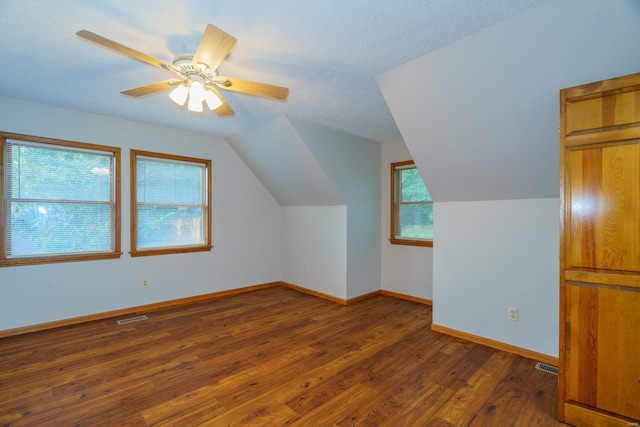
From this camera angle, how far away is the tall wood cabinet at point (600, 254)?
1.67 m

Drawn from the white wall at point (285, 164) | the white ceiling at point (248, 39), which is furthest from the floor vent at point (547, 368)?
the white wall at point (285, 164)

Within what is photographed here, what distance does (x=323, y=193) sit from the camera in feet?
14.6

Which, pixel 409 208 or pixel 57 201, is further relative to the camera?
pixel 409 208

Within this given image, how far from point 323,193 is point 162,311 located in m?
2.70

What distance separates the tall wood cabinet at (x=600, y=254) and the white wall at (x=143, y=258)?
4116mm

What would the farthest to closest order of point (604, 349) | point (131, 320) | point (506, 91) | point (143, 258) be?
point (143, 258), point (131, 320), point (506, 91), point (604, 349)

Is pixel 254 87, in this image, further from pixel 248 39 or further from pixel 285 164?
pixel 285 164

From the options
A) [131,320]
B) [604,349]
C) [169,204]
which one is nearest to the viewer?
[604,349]

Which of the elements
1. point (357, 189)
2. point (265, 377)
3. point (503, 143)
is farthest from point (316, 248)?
point (503, 143)

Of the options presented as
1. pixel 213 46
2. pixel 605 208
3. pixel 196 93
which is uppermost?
pixel 213 46

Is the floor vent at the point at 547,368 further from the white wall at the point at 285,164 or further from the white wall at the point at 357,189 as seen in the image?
Result: the white wall at the point at 285,164

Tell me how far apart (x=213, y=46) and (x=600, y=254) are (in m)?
2.54

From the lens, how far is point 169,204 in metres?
4.20

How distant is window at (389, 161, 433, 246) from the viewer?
4293mm
